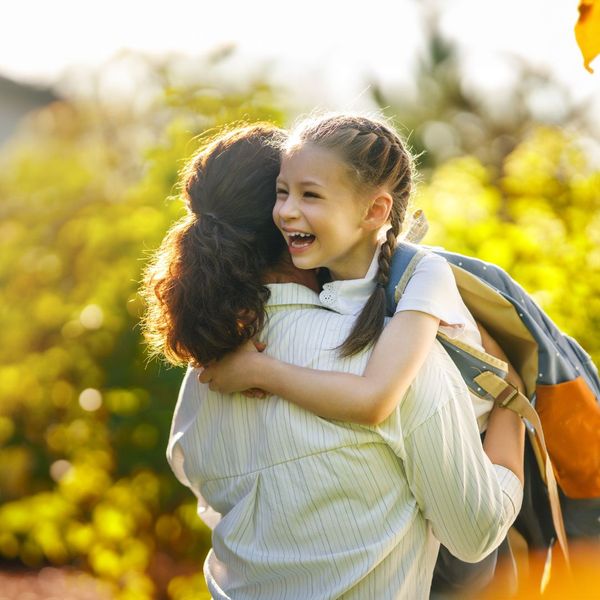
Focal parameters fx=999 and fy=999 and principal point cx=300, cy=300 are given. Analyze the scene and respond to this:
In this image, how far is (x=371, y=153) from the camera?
1.89 meters

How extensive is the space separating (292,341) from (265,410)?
135 millimetres

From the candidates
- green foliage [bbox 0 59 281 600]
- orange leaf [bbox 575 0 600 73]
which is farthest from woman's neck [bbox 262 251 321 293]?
green foliage [bbox 0 59 281 600]

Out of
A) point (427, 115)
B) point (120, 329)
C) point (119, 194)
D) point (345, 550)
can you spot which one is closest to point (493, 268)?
point (345, 550)

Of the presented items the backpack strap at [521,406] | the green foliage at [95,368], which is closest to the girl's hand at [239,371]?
the backpack strap at [521,406]

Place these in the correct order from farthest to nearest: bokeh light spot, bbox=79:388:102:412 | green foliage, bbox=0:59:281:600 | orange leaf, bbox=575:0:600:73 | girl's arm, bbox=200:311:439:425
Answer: bokeh light spot, bbox=79:388:102:412 → green foliage, bbox=0:59:281:600 → girl's arm, bbox=200:311:439:425 → orange leaf, bbox=575:0:600:73

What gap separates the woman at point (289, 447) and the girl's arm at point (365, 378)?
4 centimetres

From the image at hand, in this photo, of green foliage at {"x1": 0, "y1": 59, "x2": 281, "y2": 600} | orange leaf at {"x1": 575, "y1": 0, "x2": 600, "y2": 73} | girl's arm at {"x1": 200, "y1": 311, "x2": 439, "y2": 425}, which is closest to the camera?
orange leaf at {"x1": 575, "y1": 0, "x2": 600, "y2": 73}

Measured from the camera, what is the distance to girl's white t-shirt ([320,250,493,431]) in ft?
5.82

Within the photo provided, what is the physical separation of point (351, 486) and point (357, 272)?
16.6 inches

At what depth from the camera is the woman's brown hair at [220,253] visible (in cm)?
183

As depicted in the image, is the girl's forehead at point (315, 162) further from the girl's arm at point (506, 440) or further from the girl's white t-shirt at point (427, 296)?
the girl's arm at point (506, 440)

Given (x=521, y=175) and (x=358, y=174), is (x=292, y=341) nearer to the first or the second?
(x=358, y=174)

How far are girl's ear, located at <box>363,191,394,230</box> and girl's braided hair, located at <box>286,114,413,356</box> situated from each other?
2 centimetres

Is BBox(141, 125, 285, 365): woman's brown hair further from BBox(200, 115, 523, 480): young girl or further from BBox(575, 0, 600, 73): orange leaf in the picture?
BBox(575, 0, 600, 73): orange leaf
